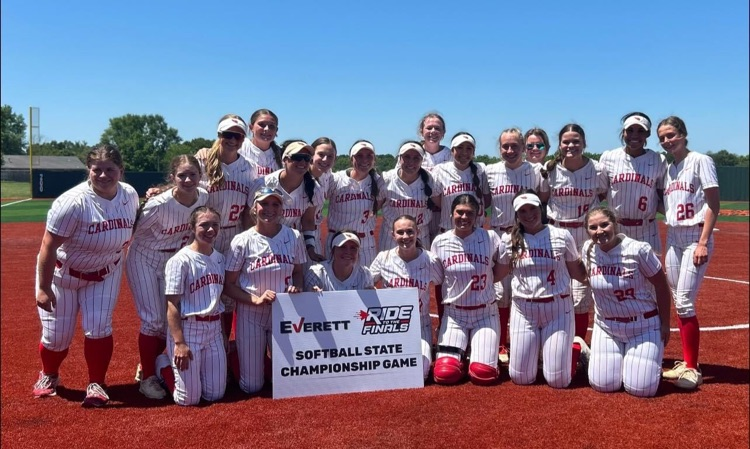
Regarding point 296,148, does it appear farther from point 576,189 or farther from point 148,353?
point 576,189

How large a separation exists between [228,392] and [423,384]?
1.45 meters

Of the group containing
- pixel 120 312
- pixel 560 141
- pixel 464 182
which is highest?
pixel 560 141

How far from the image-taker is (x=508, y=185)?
505cm

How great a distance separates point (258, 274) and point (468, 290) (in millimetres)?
1625

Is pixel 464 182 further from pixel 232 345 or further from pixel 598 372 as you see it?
pixel 232 345

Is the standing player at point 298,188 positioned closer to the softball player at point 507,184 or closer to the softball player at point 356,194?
the softball player at point 356,194

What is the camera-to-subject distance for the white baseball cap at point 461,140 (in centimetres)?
502

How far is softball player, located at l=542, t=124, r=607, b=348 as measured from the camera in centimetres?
479

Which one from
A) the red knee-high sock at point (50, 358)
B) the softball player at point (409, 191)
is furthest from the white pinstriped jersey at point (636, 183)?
the red knee-high sock at point (50, 358)

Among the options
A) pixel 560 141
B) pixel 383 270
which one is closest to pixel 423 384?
pixel 383 270

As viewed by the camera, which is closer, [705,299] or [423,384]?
[423,384]

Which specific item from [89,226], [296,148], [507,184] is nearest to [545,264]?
[507,184]

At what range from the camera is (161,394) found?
13.3ft

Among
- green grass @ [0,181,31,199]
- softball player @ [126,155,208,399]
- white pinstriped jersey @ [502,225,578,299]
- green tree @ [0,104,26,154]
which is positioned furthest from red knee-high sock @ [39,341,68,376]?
green tree @ [0,104,26,154]
